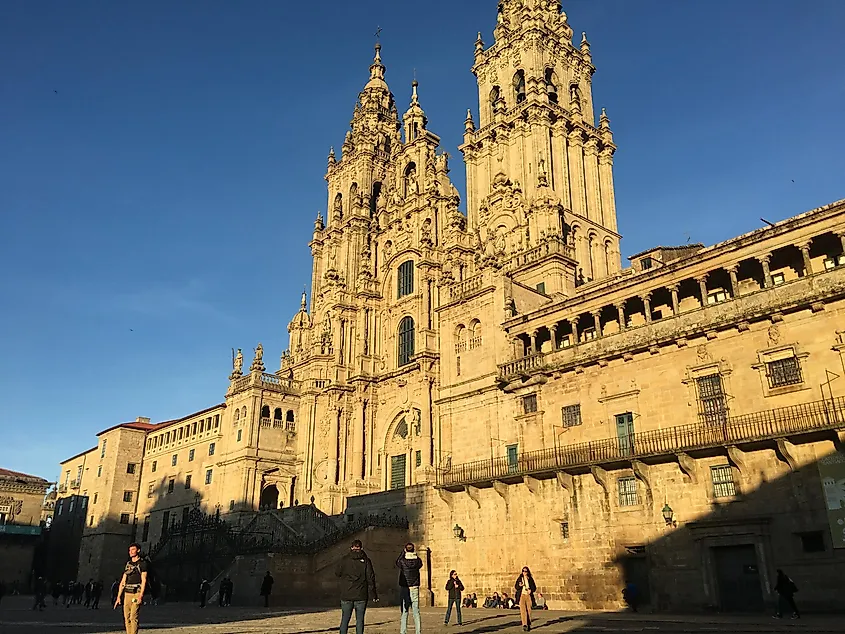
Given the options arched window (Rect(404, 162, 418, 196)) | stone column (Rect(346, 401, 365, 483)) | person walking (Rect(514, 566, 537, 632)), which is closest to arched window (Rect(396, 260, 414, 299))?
arched window (Rect(404, 162, 418, 196))

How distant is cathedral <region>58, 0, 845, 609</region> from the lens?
24.9m

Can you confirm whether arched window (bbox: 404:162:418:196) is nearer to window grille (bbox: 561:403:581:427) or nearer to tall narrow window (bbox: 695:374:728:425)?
window grille (bbox: 561:403:581:427)

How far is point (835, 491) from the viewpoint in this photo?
22.6m

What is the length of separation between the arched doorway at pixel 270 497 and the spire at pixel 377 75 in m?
40.8

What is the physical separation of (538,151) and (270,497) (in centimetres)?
3228

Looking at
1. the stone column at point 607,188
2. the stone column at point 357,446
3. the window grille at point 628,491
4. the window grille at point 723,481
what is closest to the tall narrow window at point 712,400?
the window grille at point 723,481

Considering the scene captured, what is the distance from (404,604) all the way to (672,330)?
17.7m

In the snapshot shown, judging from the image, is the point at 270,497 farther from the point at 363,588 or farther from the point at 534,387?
the point at 363,588

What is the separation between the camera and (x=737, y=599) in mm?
24203

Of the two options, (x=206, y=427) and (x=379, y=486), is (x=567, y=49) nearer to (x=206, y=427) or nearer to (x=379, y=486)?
(x=379, y=486)

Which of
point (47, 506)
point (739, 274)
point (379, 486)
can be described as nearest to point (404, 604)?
point (739, 274)

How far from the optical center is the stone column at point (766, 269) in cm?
2636

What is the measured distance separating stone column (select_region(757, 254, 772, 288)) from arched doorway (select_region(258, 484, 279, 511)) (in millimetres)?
39237

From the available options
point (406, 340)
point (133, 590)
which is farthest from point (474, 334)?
point (133, 590)
